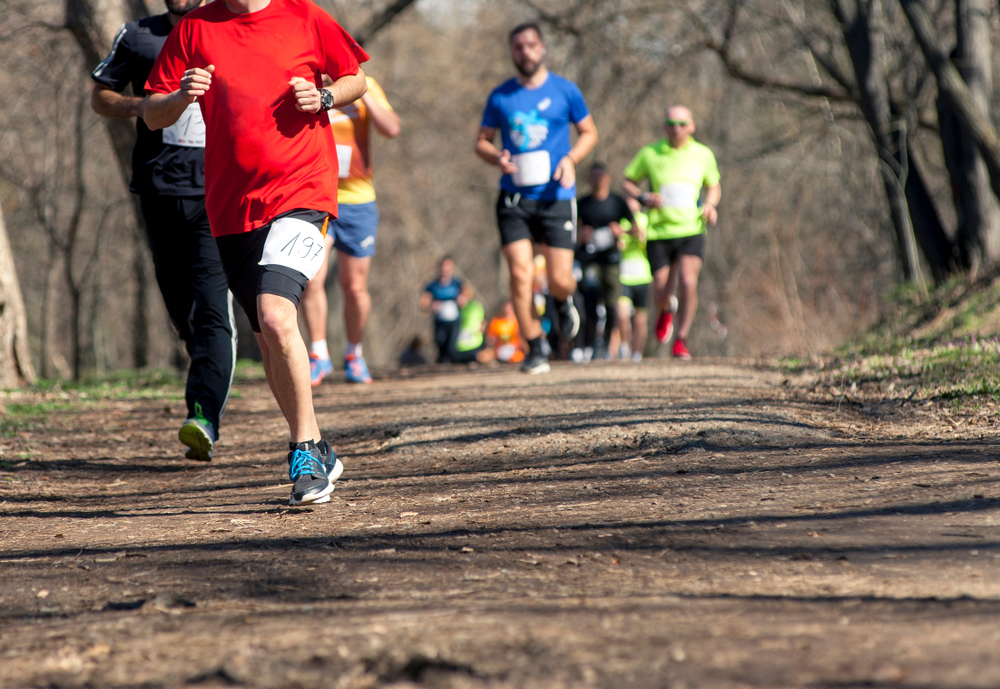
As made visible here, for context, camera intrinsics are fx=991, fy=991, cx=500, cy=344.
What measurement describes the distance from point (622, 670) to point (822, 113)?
48.5ft

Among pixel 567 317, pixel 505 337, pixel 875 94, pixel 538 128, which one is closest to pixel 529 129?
pixel 538 128

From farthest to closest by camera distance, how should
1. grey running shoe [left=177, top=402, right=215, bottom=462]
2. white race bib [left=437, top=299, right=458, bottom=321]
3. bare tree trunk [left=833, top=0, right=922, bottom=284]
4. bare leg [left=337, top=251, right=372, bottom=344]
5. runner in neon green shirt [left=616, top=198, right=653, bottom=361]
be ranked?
1. white race bib [left=437, top=299, right=458, bottom=321]
2. runner in neon green shirt [left=616, top=198, right=653, bottom=361]
3. bare tree trunk [left=833, top=0, right=922, bottom=284]
4. bare leg [left=337, top=251, right=372, bottom=344]
5. grey running shoe [left=177, top=402, right=215, bottom=462]

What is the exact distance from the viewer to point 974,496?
3252mm

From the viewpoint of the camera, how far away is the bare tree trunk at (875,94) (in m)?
11.4

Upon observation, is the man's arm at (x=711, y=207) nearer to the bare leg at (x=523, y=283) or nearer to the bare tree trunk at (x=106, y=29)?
the bare leg at (x=523, y=283)

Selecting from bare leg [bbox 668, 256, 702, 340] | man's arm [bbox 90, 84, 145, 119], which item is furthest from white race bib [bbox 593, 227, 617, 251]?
man's arm [bbox 90, 84, 145, 119]

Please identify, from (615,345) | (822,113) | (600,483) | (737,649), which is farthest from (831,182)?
(737,649)

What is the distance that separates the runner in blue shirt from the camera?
287 inches

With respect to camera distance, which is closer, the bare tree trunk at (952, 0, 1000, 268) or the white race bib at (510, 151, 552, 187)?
the white race bib at (510, 151, 552, 187)

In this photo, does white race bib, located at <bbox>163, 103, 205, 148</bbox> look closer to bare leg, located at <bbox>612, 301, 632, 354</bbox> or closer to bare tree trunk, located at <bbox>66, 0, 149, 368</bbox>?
bare tree trunk, located at <bbox>66, 0, 149, 368</bbox>

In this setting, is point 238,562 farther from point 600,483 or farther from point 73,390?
point 73,390

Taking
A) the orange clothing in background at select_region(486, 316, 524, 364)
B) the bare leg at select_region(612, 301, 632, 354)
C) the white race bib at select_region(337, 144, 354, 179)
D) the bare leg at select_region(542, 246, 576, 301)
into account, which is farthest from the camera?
the orange clothing in background at select_region(486, 316, 524, 364)

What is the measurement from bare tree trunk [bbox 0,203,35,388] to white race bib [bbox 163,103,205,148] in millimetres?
3455

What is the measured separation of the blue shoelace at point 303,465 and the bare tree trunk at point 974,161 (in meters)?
8.09
